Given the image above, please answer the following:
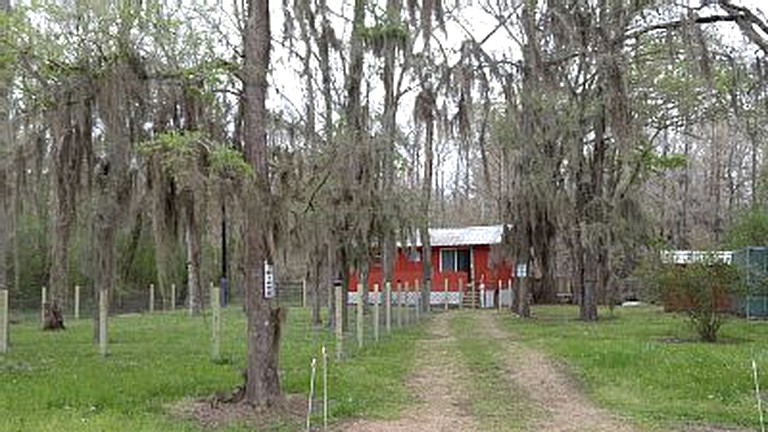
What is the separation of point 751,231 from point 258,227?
26.2m

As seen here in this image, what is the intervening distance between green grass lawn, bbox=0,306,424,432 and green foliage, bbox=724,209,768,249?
1670 cm

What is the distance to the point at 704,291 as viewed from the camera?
1822 cm

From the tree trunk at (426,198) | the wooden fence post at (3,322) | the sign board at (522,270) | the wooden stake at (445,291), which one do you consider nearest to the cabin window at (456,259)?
the wooden stake at (445,291)

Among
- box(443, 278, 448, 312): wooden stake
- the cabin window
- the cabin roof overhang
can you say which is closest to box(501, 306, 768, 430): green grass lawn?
box(443, 278, 448, 312): wooden stake

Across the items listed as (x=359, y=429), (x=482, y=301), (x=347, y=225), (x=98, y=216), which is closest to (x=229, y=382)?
(x=359, y=429)

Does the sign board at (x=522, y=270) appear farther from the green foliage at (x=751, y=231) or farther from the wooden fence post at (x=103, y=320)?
the wooden fence post at (x=103, y=320)

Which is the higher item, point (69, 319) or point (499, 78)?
point (499, 78)

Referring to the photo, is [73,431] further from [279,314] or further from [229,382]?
[229,382]

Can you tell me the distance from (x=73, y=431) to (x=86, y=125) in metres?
5.32

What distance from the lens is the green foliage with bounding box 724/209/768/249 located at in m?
31.8

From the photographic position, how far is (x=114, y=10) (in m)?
14.9

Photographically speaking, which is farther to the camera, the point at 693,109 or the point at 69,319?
the point at 69,319

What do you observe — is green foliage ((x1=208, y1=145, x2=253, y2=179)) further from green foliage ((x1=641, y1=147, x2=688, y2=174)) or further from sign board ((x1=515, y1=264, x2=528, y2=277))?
green foliage ((x1=641, y1=147, x2=688, y2=174))

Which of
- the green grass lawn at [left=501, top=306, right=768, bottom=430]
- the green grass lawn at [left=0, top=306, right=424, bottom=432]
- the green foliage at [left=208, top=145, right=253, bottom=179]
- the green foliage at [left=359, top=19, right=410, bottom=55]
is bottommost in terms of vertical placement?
the green grass lawn at [left=501, top=306, right=768, bottom=430]
